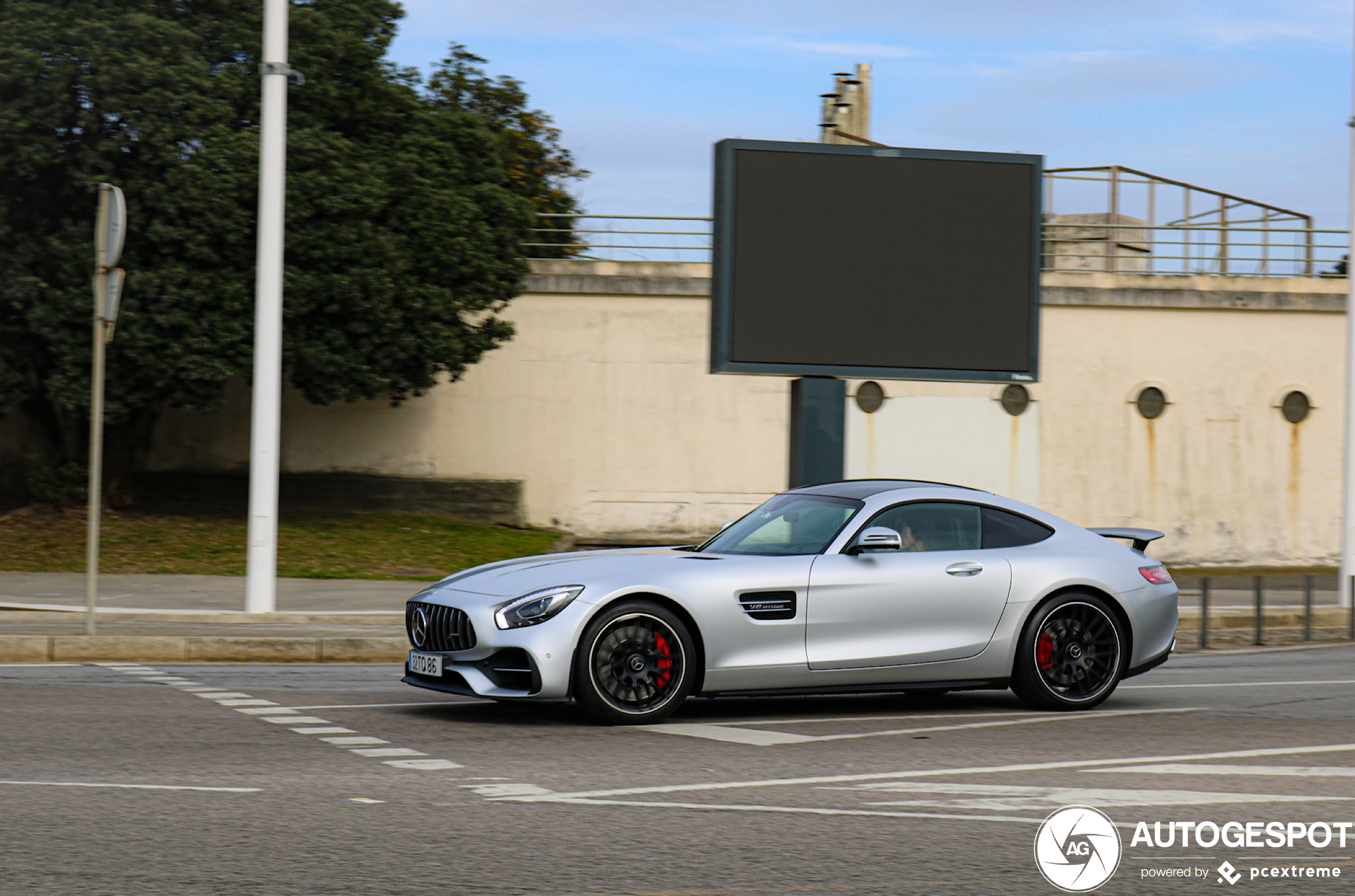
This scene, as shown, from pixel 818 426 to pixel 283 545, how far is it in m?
9.61

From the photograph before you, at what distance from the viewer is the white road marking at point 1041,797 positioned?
19.9ft

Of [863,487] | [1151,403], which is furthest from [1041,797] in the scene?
[1151,403]

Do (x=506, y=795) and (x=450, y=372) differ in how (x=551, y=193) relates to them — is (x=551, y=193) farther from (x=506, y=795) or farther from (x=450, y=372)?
(x=506, y=795)

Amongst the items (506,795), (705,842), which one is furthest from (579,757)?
(705,842)

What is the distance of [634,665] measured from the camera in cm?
802

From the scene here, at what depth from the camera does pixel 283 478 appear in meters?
25.1

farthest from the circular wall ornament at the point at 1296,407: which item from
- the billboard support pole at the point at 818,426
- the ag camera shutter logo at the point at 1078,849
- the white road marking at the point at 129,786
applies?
the white road marking at the point at 129,786

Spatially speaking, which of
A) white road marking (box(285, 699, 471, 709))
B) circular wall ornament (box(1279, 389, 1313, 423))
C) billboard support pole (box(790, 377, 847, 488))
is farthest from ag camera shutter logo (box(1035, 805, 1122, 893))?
circular wall ornament (box(1279, 389, 1313, 423))

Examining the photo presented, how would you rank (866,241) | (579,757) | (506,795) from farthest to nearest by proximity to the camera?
(866,241) → (579,757) → (506,795)

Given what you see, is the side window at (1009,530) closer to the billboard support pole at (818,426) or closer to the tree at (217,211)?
the billboard support pole at (818,426)

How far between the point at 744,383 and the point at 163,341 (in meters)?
9.80

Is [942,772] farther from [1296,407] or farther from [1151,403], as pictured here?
[1296,407]

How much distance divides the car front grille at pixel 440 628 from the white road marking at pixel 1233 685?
15.3ft

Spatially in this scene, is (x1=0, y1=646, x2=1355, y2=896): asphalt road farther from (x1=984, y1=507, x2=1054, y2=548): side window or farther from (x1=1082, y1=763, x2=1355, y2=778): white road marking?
(x1=984, y1=507, x2=1054, y2=548): side window
